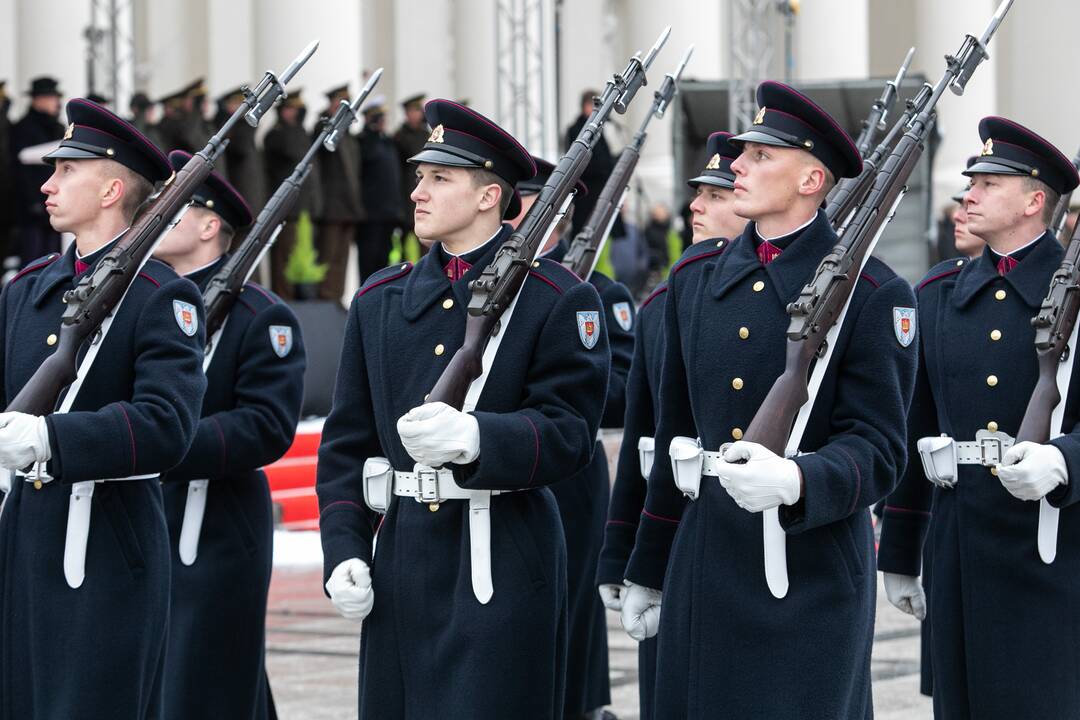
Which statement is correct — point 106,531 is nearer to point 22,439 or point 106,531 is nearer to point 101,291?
point 22,439

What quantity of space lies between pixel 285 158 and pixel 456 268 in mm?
12442

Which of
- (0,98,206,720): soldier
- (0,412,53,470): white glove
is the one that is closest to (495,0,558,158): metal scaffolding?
(0,98,206,720): soldier

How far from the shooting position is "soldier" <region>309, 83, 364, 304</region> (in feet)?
58.1

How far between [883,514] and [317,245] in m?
13.0

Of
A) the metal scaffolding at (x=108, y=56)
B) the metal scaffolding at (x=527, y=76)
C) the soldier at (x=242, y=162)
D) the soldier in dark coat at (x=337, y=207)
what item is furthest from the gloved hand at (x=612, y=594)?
the soldier in dark coat at (x=337, y=207)

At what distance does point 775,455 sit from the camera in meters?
4.14

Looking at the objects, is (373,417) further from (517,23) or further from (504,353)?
(517,23)

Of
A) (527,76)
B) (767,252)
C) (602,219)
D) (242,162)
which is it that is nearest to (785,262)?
(767,252)

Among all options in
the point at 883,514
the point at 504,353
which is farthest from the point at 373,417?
the point at 883,514

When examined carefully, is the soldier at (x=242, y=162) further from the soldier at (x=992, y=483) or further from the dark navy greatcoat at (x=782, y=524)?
the dark navy greatcoat at (x=782, y=524)

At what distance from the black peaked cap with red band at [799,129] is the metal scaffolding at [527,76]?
11335mm

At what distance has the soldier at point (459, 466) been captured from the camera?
4.52 meters

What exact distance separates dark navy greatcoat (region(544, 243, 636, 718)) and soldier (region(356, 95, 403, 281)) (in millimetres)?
11092

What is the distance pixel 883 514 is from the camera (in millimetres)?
5824
